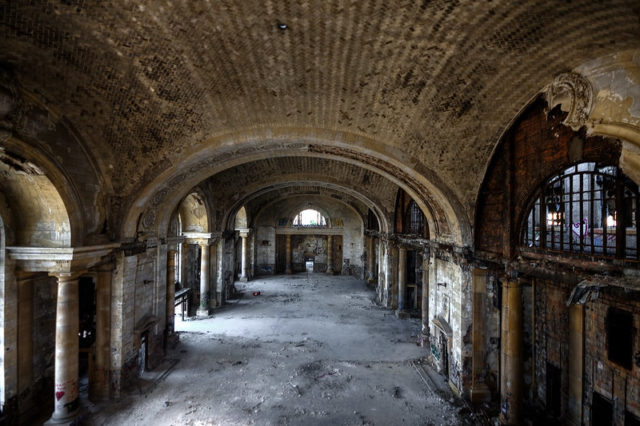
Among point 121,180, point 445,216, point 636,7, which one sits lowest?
point 445,216

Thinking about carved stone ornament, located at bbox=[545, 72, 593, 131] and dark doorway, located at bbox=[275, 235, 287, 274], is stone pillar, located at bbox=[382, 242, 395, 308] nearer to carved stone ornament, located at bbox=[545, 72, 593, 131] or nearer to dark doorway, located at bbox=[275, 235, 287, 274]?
dark doorway, located at bbox=[275, 235, 287, 274]

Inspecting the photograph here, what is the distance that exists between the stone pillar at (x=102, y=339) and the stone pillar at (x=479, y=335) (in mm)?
9033

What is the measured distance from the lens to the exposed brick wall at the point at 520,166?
5.52 meters

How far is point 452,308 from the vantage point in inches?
370

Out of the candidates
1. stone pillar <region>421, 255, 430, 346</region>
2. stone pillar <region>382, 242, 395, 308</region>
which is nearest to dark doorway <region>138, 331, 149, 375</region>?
stone pillar <region>421, 255, 430, 346</region>

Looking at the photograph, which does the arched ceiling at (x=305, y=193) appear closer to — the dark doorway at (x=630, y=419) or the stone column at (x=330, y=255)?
the stone column at (x=330, y=255)

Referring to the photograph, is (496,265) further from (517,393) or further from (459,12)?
(459,12)

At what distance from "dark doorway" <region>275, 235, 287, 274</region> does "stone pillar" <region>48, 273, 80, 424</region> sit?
2041cm

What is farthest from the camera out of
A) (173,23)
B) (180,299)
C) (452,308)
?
(180,299)

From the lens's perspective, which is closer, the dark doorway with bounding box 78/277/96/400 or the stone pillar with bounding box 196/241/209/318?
the dark doorway with bounding box 78/277/96/400

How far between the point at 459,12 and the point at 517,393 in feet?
24.4

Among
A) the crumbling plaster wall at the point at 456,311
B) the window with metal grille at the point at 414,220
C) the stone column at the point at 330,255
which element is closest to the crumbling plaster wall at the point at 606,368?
the crumbling plaster wall at the point at 456,311

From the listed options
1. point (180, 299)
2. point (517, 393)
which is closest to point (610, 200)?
point (517, 393)

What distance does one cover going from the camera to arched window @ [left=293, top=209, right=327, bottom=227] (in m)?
27.8
